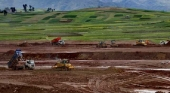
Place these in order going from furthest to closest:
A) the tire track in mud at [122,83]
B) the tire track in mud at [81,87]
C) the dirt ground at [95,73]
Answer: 1. the dirt ground at [95,73]
2. the tire track in mud at [122,83]
3. the tire track in mud at [81,87]

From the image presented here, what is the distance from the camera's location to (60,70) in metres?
54.7

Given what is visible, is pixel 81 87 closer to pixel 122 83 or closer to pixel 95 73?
pixel 122 83

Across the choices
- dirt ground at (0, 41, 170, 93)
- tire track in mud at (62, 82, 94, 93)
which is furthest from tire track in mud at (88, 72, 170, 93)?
tire track in mud at (62, 82, 94, 93)

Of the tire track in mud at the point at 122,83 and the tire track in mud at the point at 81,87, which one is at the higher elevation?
the tire track in mud at the point at 81,87

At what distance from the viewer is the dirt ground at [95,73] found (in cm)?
4066

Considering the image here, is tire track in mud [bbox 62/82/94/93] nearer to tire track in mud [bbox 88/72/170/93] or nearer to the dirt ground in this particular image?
the dirt ground

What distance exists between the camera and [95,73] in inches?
2031

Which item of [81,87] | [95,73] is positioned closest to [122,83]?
[81,87]

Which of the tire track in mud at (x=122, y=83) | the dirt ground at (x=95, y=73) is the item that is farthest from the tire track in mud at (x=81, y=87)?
the tire track in mud at (x=122, y=83)

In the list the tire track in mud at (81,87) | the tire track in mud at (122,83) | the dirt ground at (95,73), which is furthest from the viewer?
the dirt ground at (95,73)

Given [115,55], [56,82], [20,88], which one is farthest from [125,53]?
[20,88]

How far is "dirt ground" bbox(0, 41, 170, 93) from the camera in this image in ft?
133

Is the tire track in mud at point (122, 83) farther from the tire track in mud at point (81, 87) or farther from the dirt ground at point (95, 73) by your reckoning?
the tire track in mud at point (81, 87)

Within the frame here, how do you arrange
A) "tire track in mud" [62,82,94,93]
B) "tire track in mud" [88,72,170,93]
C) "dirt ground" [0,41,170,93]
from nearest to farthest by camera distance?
"tire track in mud" [62,82,94,93], "tire track in mud" [88,72,170,93], "dirt ground" [0,41,170,93]
